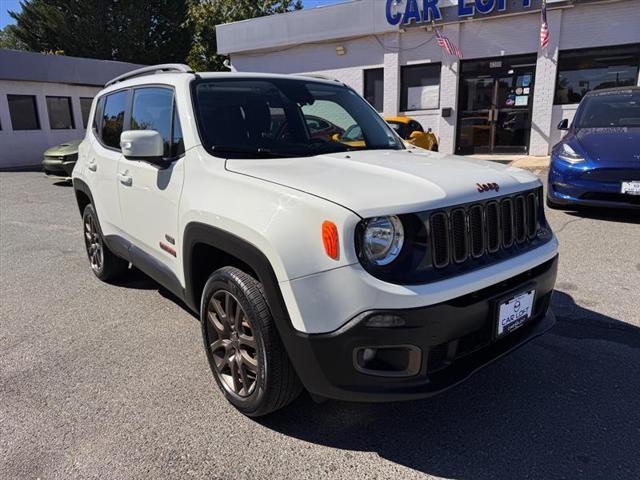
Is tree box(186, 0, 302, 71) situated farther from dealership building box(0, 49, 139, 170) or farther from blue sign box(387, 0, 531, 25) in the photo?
blue sign box(387, 0, 531, 25)

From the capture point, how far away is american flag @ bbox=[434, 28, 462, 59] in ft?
45.4

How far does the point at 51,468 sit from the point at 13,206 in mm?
8756

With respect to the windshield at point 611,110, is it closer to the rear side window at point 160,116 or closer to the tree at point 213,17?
the rear side window at point 160,116

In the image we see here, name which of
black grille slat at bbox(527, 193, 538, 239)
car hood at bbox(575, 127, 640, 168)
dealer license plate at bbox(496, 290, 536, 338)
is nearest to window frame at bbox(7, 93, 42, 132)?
car hood at bbox(575, 127, 640, 168)

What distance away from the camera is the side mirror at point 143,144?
2943 mm

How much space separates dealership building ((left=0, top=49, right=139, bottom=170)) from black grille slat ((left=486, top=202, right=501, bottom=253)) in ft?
62.0

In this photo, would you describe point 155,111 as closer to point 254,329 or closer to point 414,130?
point 254,329

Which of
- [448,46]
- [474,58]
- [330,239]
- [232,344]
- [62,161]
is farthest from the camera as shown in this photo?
[474,58]

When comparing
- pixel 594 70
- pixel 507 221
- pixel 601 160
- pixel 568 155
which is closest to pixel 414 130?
pixel 594 70

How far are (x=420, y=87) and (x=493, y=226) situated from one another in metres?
13.7

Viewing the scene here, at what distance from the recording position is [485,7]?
13.2 meters

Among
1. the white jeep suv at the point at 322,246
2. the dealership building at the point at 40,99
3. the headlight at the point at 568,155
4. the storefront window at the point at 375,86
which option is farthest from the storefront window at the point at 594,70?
the dealership building at the point at 40,99

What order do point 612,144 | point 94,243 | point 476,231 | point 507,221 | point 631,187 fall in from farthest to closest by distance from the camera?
point 612,144, point 631,187, point 94,243, point 507,221, point 476,231

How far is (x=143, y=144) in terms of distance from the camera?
295 cm
